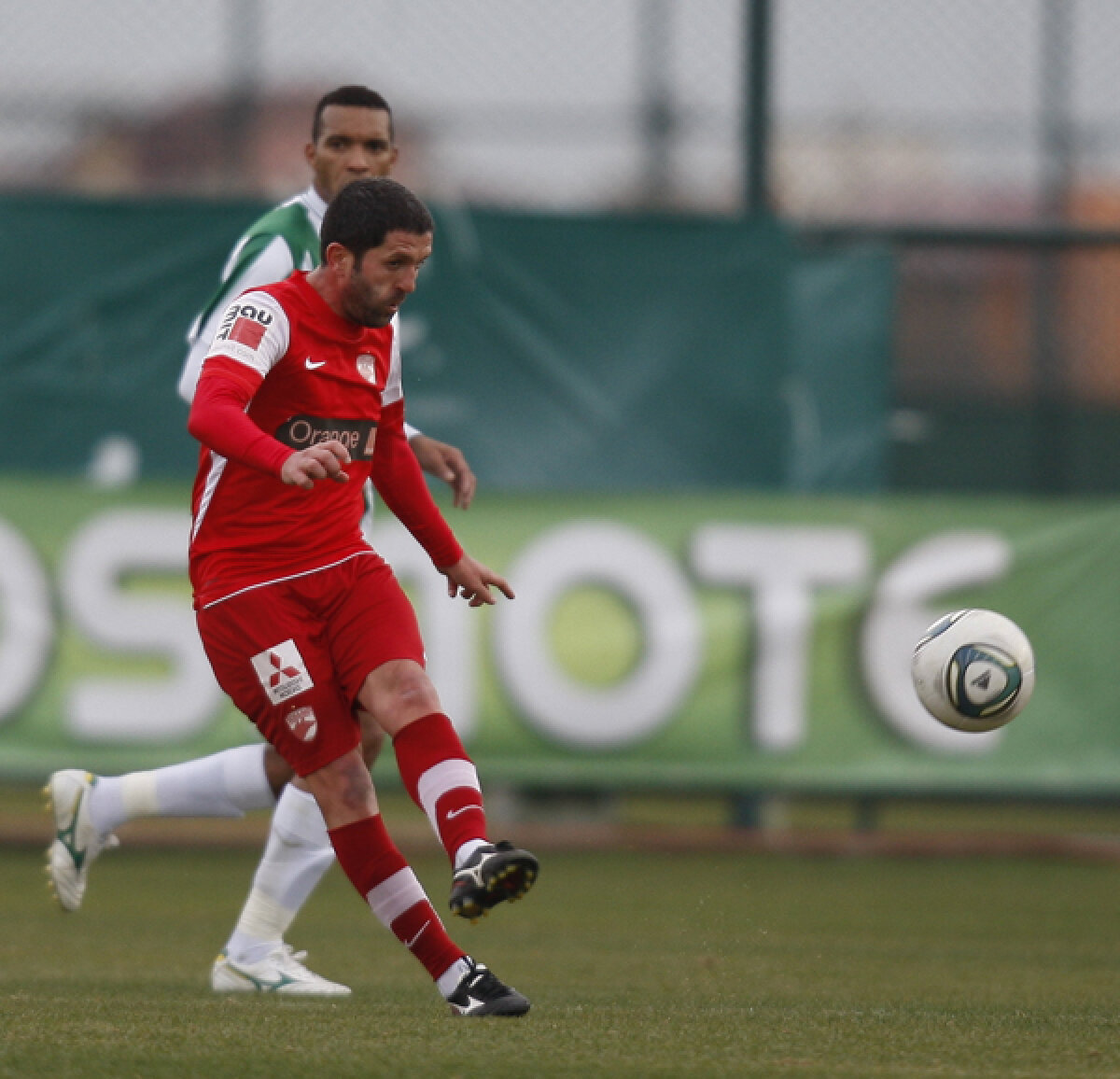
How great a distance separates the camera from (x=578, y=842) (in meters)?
9.33

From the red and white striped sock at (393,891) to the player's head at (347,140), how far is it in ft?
6.07

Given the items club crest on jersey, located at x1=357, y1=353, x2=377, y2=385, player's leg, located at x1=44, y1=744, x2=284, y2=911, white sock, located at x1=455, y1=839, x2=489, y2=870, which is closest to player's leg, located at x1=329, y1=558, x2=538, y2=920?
white sock, located at x1=455, y1=839, x2=489, y2=870

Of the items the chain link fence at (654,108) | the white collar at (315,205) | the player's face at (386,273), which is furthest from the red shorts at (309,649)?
the chain link fence at (654,108)

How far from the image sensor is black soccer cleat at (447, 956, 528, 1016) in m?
4.17

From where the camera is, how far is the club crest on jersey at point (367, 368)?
14.8 feet

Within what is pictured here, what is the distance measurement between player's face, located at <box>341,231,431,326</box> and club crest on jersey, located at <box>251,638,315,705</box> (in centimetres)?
76

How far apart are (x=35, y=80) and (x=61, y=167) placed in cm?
48

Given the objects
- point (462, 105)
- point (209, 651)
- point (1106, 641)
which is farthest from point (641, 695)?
point (209, 651)

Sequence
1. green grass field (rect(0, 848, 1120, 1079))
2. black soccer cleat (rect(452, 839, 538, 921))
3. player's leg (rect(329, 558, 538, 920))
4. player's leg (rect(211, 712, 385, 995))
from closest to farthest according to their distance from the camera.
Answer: green grass field (rect(0, 848, 1120, 1079)), black soccer cleat (rect(452, 839, 538, 921)), player's leg (rect(329, 558, 538, 920)), player's leg (rect(211, 712, 385, 995))

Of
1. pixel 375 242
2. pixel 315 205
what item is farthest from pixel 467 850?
pixel 315 205

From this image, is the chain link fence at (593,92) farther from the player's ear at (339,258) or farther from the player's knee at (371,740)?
the player's ear at (339,258)

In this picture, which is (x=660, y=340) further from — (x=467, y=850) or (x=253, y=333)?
(x=467, y=850)

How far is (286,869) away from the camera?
17.2 ft

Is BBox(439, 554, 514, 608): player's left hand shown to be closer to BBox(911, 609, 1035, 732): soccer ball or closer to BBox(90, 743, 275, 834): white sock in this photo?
BBox(90, 743, 275, 834): white sock
